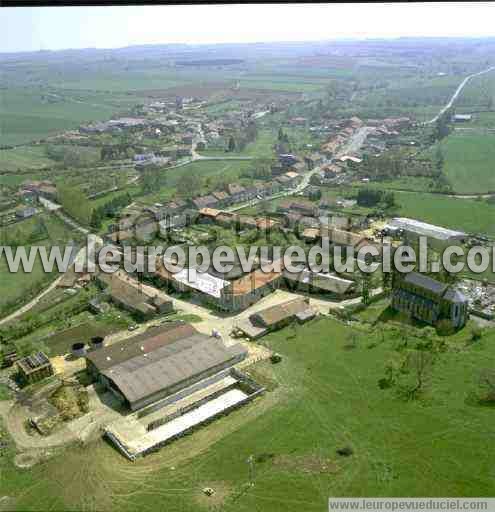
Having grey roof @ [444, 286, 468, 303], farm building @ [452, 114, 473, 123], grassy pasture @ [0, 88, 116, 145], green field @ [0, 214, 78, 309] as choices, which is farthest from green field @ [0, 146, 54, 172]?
farm building @ [452, 114, 473, 123]

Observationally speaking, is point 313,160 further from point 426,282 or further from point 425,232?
point 426,282

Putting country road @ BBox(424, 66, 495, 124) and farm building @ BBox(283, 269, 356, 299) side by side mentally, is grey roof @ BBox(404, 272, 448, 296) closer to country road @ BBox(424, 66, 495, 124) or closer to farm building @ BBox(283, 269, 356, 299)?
farm building @ BBox(283, 269, 356, 299)

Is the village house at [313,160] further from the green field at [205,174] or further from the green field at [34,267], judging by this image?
the green field at [34,267]

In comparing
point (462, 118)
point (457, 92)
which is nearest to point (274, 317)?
point (462, 118)

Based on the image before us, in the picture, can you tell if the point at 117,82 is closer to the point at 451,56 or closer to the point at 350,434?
the point at 451,56

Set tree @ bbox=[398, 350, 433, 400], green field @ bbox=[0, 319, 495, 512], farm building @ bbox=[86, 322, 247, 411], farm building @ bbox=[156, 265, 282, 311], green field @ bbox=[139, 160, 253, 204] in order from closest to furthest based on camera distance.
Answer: green field @ bbox=[0, 319, 495, 512] → tree @ bbox=[398, 350, 433, 400] → farm building @ bbox=[86, 322, 247, 411] → farm building @ bbox=[156, 265, 282, 311] → green field @ bbox=[139, 160, 253, 204]

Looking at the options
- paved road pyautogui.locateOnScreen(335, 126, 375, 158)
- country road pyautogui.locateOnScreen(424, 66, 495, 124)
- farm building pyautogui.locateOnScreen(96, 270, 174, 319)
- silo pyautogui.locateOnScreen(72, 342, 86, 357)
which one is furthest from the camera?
Result: country road pyautogui.locateOnScreen(424, 66, 495, 124)
